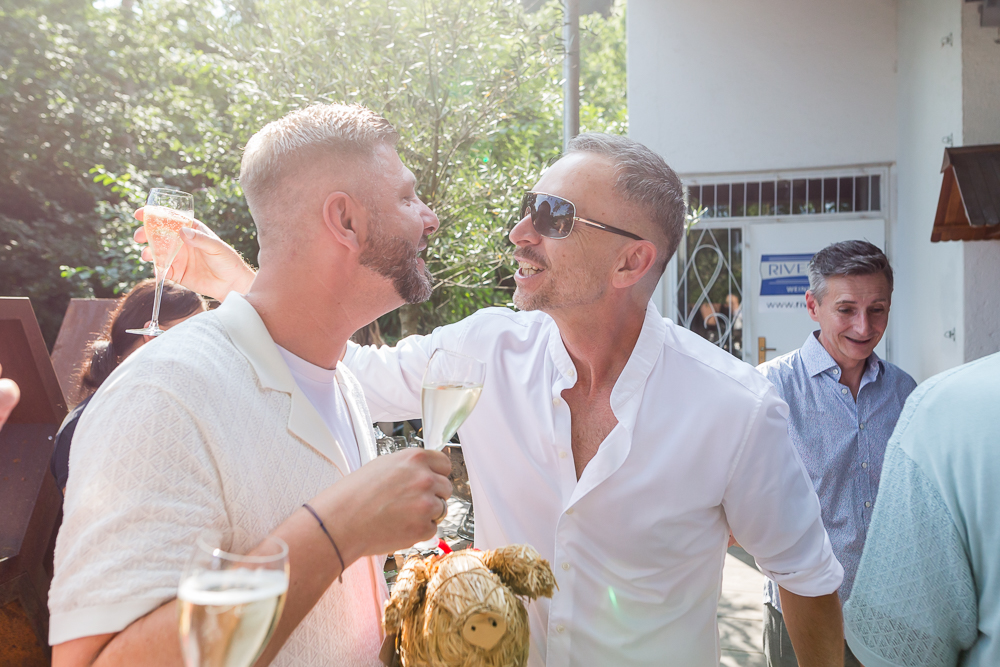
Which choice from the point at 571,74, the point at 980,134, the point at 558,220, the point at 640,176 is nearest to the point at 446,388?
the point at 558,220

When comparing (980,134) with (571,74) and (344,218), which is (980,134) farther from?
(344,218)

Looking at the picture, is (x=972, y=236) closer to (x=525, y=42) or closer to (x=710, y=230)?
(x=710, y=230)

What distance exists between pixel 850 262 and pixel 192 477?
3363mm

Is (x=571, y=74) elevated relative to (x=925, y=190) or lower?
elevated

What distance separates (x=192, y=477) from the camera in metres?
1.17

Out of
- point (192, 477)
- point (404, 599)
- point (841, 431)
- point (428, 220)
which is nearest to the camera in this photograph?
point (192, 477)

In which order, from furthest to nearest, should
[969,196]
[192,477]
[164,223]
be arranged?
1. [969,196]
2. [164,223]
3. [192,477]

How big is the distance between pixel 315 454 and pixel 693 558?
3.75 feet

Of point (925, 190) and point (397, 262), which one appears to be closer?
point (397, 262)

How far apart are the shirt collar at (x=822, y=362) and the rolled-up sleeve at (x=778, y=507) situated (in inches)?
63.8

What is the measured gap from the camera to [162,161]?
1233cm

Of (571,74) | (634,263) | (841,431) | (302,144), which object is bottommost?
(841,431)

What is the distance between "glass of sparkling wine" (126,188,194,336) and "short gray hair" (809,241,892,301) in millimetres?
→ 3022

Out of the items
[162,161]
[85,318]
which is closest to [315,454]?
[85,318]
